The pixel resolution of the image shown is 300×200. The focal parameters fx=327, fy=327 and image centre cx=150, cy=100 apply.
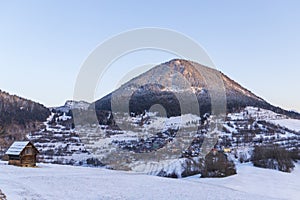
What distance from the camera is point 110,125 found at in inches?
4382

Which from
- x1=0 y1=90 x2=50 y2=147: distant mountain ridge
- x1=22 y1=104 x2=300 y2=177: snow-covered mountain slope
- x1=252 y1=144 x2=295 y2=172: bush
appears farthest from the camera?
x1=0 y1=90 x2=50 y2=147: distant mountain ridge

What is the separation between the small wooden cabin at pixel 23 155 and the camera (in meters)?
28.6

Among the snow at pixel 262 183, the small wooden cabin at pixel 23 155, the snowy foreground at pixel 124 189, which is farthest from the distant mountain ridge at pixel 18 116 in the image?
the snow at pixel 262 183

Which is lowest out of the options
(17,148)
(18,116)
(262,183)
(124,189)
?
(262,183)

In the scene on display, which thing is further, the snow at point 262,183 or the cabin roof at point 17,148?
the cabin roof at point 17,148

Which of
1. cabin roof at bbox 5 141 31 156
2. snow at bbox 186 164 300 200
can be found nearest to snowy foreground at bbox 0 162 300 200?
snow at bbox 186 164 300 200

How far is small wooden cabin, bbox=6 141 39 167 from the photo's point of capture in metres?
28.6

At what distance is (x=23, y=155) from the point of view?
94.3 ft

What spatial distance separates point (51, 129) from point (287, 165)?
76.9 m

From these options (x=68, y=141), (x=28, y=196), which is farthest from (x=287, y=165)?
(x=68, y=141)

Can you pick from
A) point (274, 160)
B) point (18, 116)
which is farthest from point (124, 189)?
point (18, 116)

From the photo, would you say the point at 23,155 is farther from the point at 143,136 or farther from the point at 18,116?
the point at 18,116

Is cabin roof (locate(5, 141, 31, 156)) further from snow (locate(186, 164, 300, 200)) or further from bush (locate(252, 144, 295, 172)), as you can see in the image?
bush (locate(252, 144, 295, 172))

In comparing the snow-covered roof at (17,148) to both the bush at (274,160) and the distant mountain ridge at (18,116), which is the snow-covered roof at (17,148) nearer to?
the bush at (274,160)
